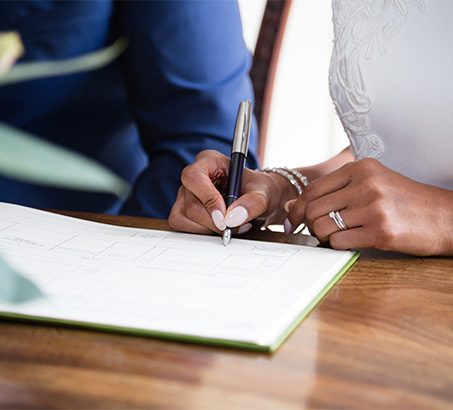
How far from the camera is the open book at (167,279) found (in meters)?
0.31

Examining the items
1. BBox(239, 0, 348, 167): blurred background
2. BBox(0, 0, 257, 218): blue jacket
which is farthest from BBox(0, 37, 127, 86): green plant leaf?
BBox(239, 0, 348, 167): blurred background

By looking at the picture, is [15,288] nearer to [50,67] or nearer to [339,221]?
[50,67]

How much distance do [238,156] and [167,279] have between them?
233 mm

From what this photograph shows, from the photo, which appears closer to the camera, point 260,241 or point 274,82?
point 260,241

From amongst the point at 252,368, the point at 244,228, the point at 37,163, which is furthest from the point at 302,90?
the point at 37,163

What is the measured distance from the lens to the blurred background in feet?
4.15

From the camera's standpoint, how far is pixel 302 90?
4.50ft

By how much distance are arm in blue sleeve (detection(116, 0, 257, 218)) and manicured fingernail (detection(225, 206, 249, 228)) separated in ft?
1.35

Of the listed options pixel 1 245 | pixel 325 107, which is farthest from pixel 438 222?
pixel 325 107

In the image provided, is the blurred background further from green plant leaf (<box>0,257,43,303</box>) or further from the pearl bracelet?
green plant leaf (<box>0,257,43,303</box>)

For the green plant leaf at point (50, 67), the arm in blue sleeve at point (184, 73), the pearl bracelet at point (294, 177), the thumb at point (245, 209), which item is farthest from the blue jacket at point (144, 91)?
the green plant leaf at point (50, 67)

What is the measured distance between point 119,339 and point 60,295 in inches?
2.8

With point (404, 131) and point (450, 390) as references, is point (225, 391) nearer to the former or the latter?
point (450, 390)

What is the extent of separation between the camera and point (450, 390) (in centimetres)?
25
